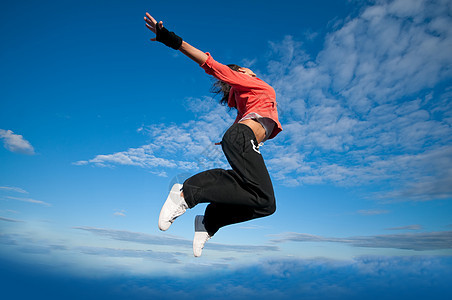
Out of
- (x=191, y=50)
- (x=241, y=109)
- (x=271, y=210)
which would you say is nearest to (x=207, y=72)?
(x=191, y=50)

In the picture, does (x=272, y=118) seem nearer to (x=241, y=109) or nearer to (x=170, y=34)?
(x=241, y=109)

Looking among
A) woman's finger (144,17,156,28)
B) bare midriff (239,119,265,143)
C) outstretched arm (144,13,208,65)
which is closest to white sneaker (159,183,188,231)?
bare midriff (239,119,265,143)

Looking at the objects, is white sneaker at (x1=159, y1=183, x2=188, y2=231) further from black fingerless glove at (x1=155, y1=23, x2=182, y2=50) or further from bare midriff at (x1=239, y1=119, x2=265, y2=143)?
black fingerless glove at (x1=155, y1=23, x2=182, y2=50)

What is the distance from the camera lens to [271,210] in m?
3.45

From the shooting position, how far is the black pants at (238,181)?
319 centimetres

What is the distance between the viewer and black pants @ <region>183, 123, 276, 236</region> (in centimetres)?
319

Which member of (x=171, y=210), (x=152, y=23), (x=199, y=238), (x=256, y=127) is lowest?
(x=199, y=238)

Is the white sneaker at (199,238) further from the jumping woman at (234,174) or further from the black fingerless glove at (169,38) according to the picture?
the black fingerless glove at (169,38)

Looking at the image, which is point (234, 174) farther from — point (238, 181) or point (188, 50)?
point (188, 50)

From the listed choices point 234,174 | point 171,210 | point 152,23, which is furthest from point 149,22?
point 171,210

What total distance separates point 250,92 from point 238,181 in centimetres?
123

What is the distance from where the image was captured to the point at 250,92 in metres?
3.68

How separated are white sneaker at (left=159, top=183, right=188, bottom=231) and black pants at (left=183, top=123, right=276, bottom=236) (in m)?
0.10

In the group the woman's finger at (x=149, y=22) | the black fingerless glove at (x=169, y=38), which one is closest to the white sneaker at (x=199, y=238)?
the black fingerless glove at (x=169, y=38)
